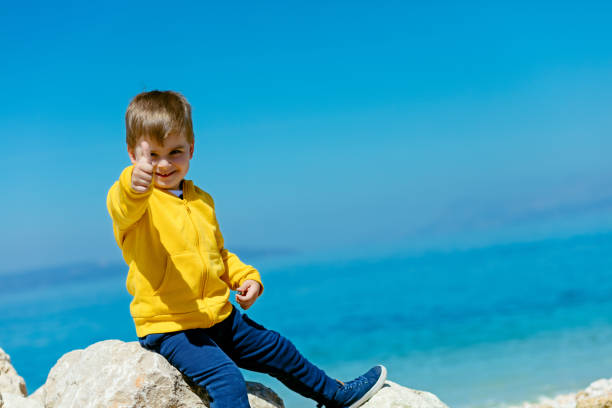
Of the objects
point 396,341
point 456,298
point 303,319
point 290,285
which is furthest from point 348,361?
point 290,285

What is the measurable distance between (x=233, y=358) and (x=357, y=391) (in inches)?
30.0

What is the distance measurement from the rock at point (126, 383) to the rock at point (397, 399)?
71 centimetres

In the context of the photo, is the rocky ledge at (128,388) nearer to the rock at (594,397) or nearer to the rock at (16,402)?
the rock at (16,402)

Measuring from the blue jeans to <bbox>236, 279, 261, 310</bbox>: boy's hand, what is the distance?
0.11 metres

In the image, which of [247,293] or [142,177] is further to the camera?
[247,293]

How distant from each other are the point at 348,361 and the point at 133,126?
41.2 feet

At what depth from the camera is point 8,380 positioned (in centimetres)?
440

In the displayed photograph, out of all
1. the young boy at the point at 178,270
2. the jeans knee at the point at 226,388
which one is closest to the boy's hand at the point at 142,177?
the young boy at the point at 178,270

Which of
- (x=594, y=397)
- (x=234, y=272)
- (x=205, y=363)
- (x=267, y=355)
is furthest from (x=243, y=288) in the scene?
(x=594, y=397)

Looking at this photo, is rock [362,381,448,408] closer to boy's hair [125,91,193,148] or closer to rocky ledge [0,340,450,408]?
rocky ledge [0,340,450,408]

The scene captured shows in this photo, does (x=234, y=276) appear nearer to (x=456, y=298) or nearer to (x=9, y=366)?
(x=9, y=366)

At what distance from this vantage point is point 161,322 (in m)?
3.23

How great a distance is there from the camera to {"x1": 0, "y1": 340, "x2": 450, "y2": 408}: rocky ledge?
3.21 m

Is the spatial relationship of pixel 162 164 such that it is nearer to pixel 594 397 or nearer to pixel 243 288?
pixel 243 288
